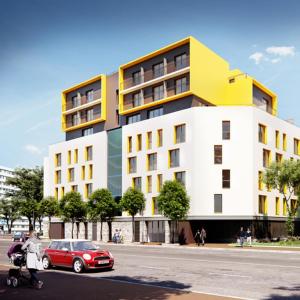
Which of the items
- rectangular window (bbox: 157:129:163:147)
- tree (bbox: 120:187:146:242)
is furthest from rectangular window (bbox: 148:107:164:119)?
tree (bbox: 120:187:146:242)

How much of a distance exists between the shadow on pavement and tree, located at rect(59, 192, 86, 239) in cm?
4755

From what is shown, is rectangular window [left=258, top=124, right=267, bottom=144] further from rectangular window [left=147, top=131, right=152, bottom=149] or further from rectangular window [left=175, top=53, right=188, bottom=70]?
rectangular window [left=147, top=131, right=152, bottom=149]

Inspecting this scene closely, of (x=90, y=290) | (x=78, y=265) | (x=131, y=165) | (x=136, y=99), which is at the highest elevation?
(x=136, y=99)

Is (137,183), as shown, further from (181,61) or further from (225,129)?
(181,61)

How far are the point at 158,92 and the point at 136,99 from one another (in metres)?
4.23

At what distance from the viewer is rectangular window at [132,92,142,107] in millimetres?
62878

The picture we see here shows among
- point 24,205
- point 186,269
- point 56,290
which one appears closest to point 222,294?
point 56,290

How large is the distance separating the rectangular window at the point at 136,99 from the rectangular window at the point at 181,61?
753 cm

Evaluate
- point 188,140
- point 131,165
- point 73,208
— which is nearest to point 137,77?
point 131,165

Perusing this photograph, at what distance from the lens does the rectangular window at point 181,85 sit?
186 feet

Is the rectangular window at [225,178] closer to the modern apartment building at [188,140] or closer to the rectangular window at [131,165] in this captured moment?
the modern apartment building at [188,140]

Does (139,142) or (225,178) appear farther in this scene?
(139,142)

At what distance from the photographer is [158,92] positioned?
60.7 meters

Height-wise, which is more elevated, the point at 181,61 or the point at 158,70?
the point at 181,61
